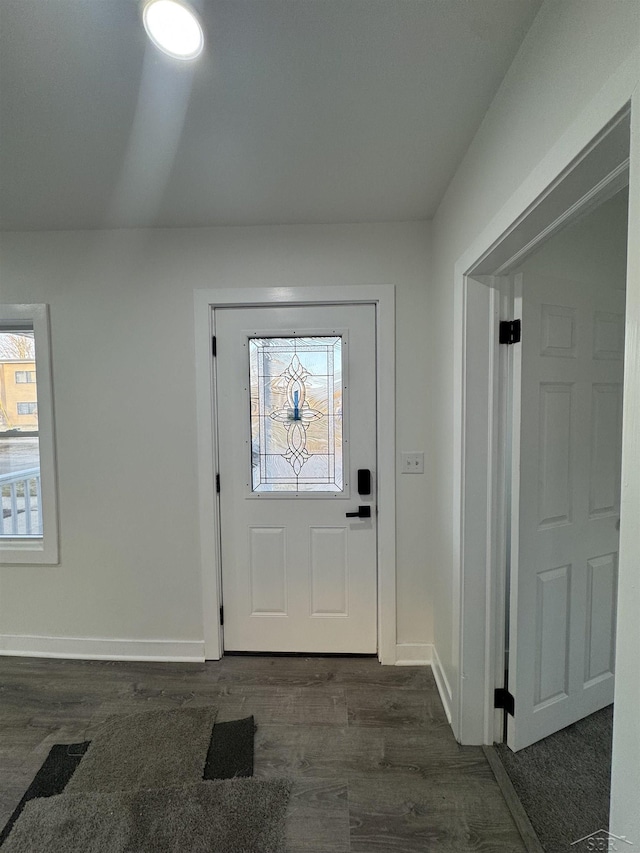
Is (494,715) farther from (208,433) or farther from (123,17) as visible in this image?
(123,17)

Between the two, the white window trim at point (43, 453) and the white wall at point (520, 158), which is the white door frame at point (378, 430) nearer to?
the white wall at point (520, 158)

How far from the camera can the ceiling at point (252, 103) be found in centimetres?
91

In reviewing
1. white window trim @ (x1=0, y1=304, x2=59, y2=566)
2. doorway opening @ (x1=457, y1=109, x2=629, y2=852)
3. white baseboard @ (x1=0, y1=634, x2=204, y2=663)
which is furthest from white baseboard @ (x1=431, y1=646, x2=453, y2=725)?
white window trim @ (x1=0, y1=304, x2=59, y2=566)

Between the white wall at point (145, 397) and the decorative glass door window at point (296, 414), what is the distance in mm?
337

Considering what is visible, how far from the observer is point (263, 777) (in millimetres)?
1408

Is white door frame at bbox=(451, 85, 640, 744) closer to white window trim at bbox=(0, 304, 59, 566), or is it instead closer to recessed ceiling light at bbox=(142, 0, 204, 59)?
recessed ceiling light at bbox=(142, 0, 204, 59)

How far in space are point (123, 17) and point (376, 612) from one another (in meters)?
2.51

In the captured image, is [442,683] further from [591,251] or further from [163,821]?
[591,251]

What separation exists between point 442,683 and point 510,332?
1.70 meters

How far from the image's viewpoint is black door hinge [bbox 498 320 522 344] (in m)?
1.40

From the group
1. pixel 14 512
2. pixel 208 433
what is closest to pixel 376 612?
pixel 208 433

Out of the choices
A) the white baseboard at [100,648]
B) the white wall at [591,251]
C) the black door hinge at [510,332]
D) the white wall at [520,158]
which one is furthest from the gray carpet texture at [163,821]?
the white wall at [591,251]

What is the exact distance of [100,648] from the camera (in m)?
2.13

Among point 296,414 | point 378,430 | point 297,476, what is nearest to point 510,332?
point 378,430
